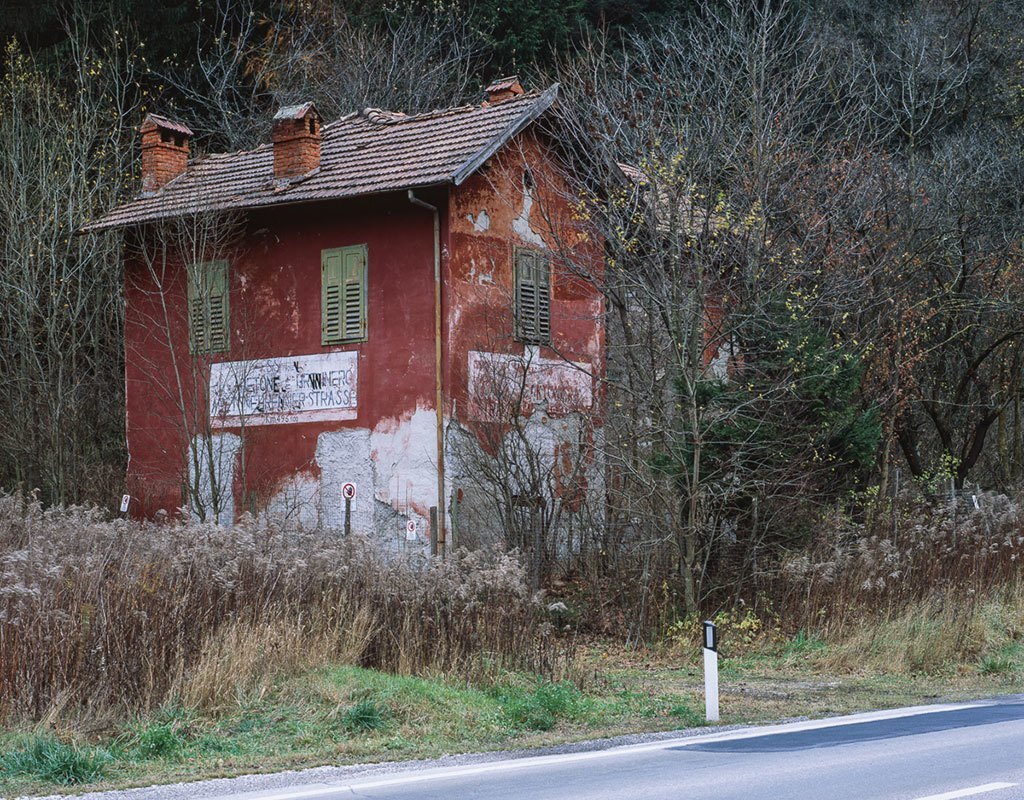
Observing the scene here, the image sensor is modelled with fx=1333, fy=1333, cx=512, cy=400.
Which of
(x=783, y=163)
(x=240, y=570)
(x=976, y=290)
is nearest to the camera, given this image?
(x=240, y=570)

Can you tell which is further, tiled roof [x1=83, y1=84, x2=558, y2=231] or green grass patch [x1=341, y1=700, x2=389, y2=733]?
tiled roof [x1=83, y1=84, x2=558, y2=231]

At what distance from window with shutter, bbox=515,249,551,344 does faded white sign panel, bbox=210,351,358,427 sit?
2.90 m

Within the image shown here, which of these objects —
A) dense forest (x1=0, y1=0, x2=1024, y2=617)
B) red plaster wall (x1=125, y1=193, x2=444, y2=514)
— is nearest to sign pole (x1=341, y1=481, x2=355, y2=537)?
red plaster wall (x1=125, y1=193, x2=444, y2=514)

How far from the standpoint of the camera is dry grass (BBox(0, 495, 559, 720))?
10.2 m

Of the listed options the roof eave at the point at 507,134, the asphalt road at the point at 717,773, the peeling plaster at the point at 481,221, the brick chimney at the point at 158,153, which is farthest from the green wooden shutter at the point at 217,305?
the asphalt road at the point at 717,773

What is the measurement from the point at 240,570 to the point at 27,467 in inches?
654

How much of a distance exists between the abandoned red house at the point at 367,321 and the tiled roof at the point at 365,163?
0.18 feet

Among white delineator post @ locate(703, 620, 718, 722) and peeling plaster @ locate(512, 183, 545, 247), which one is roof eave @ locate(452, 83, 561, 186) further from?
white delineator post @ locate(703, 620, 718, 722)

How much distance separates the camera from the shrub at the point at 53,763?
28.5ft

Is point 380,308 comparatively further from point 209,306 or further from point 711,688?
point 711,688

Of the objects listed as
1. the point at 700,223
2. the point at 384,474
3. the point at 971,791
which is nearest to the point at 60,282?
the point at 384,474

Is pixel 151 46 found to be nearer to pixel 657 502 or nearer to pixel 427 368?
pixel 427 368

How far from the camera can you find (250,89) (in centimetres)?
3734

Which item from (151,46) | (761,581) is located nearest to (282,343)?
(761,581)
